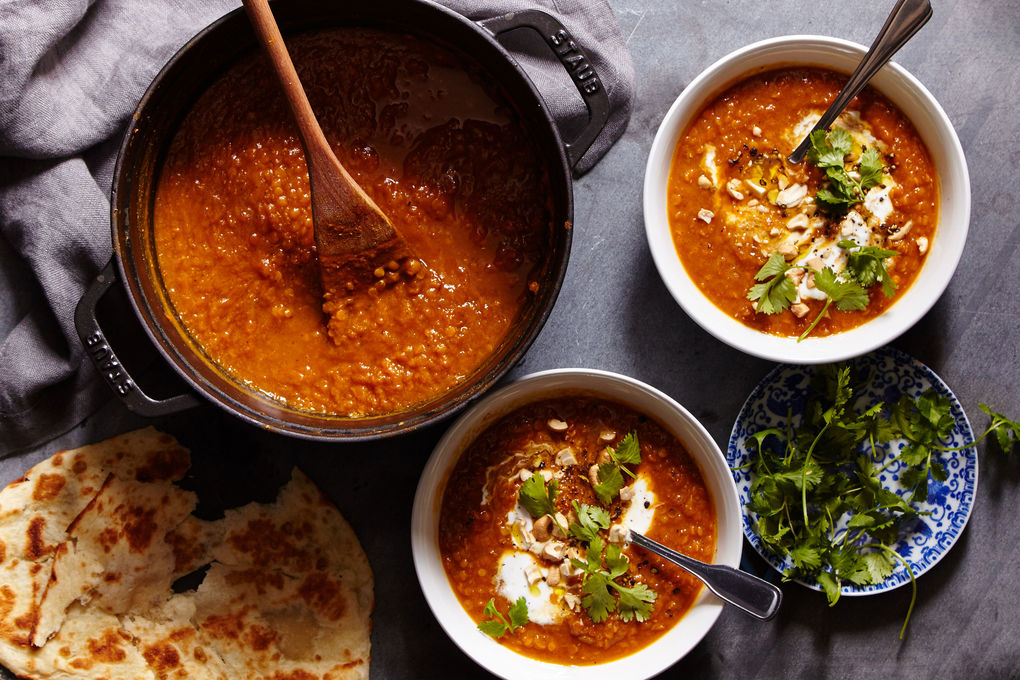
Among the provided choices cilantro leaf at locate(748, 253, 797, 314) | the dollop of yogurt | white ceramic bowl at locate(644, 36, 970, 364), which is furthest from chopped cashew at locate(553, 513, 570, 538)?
cilantro leaf at locate(748, 253, 797, 314)

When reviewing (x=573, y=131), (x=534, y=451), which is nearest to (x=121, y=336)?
(x=534, y=451)

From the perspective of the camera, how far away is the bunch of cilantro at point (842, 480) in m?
2.82

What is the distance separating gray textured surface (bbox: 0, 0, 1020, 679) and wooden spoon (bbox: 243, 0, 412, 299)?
0.73 metres

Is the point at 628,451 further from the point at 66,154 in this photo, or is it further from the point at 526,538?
the point at 66,154

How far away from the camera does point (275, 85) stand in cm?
260

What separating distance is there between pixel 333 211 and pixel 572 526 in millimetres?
1298

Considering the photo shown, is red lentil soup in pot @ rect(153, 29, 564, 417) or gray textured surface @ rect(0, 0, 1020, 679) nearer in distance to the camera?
red lentil soup in pot @ rect(153, 29, 564, 417)

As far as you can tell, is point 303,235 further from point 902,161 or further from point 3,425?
point 902,161

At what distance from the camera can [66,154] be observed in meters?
2.73

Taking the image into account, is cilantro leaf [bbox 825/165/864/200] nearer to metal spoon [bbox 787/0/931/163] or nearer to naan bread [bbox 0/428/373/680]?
metal spoon [bbox 787/0/931/163]

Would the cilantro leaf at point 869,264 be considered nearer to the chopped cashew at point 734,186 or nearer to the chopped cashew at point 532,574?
the chopped cashew at point 734,186

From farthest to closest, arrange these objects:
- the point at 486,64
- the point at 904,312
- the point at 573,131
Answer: the point at 573,131 → the point at 904,312 → the point at 486,64

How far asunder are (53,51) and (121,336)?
98cm

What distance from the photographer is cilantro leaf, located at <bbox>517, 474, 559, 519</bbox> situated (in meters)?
2.68
